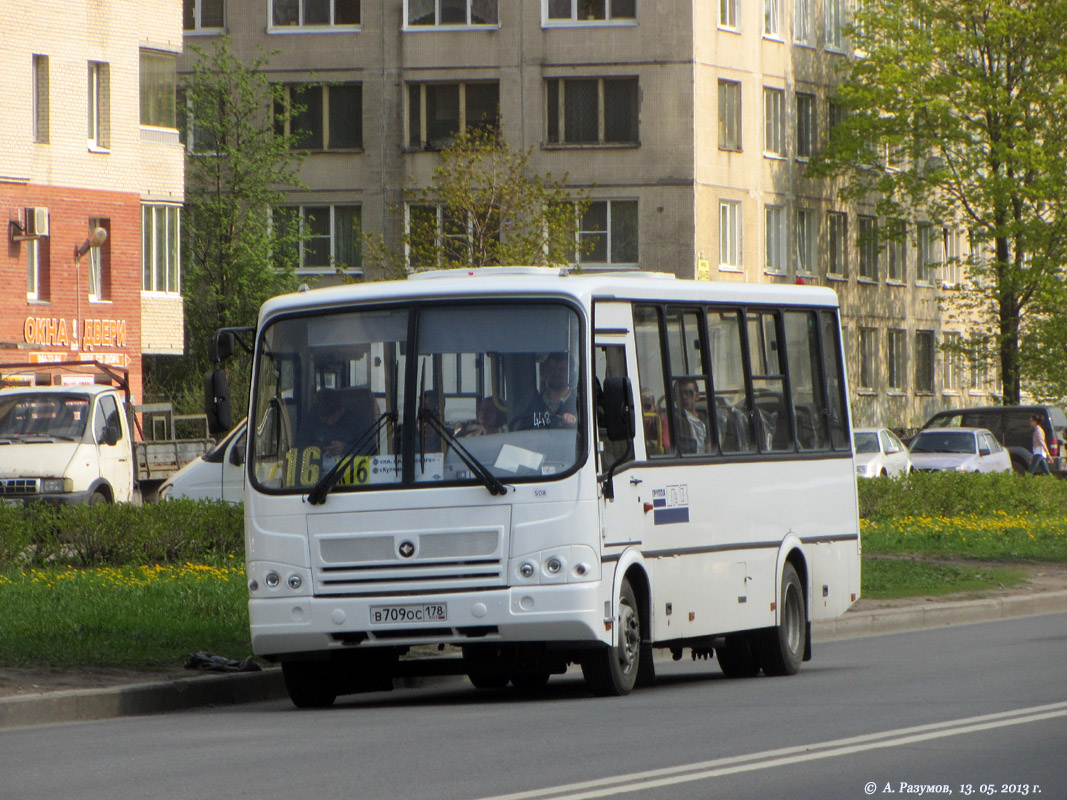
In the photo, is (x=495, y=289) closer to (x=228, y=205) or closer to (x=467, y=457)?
(x=467, y=457)

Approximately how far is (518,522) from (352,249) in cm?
4832

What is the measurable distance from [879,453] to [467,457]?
33.4 meters

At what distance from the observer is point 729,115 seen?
5916cm

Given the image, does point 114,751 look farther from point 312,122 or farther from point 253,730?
point 312,122

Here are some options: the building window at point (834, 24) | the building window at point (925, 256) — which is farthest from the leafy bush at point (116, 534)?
the building window at point (925, 256)

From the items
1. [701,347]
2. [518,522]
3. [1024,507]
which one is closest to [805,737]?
[518,522]

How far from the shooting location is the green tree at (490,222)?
47.9 meters

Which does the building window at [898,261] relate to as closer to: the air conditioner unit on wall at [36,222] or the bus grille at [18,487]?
→ the air conditioner unit on wall at [36,222]

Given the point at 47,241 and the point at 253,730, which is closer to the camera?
the point at 253,730

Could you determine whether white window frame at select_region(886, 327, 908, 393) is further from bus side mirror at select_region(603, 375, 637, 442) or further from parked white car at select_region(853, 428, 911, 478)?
bus side mirror at select_region(603, 375, 637, 442)

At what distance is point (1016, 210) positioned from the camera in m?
62.4

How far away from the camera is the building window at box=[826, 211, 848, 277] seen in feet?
215

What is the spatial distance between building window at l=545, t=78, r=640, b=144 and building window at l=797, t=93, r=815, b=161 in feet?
24.6

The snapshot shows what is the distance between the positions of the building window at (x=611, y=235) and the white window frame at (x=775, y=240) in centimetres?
552
